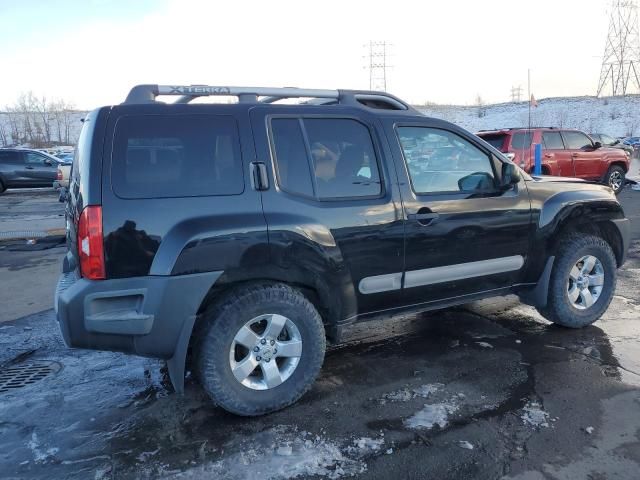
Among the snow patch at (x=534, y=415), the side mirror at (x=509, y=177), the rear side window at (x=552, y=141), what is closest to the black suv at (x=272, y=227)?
the side mirror at (x=509, y=177)

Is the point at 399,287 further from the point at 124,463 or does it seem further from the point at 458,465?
the point at 124,463

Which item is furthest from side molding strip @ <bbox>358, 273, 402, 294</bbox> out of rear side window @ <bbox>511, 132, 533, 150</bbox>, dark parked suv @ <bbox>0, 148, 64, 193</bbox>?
dark parked suv @ <bbox>0, 148, 64, 193</bbox>

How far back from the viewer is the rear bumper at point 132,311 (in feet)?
9.39

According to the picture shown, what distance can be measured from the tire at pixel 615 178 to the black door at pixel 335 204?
1313cm

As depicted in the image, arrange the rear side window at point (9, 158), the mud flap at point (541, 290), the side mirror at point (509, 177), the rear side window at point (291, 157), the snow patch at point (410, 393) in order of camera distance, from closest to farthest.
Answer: the rear side window at point (291, 157) < the snow patch at point (410, 393) < the side mirror at point (509, 177) < the mud flap at point (541, 290) < the rear side window at point (9, 158)

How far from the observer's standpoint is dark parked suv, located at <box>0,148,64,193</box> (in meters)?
19.7

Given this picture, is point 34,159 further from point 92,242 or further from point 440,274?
point 440,274

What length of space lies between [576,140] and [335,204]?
12.3 metres

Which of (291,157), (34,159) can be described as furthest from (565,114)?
(291,157)

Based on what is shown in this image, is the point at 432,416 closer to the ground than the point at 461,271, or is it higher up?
closer to the ground

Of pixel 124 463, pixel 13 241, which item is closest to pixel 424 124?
pixel 124 463

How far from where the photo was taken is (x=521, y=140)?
1211 cm

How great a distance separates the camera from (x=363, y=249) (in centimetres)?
348

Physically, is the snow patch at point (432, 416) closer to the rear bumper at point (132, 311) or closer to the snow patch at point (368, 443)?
the snow patch at point (368, 443)
